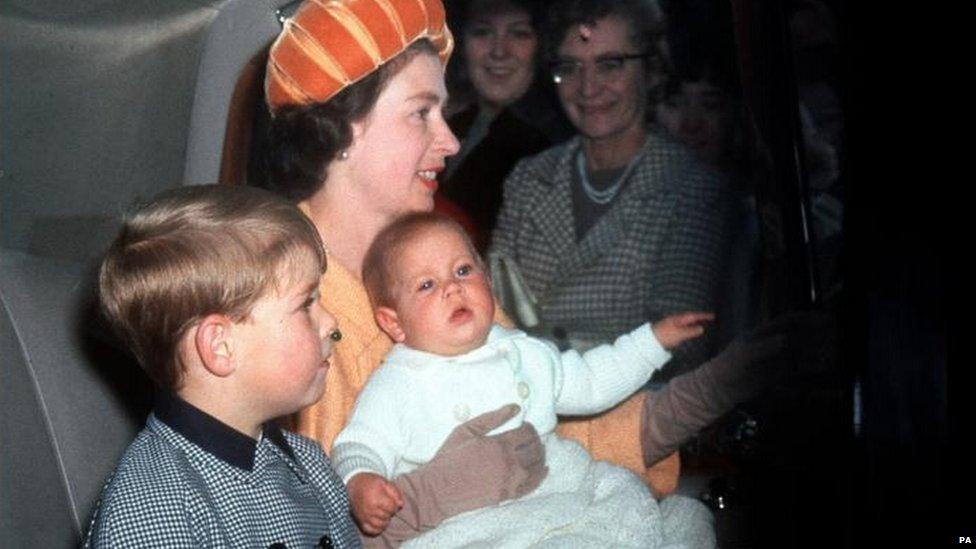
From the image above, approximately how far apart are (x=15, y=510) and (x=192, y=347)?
40 cm

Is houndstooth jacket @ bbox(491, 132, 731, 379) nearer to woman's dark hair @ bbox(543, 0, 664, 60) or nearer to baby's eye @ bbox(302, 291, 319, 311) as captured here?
woman's dark hair @ bbox(543, 0, 664, 60)

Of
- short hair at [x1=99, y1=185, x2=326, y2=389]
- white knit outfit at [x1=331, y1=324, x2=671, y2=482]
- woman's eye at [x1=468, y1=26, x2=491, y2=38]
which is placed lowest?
white knit outfit at [x1=331, y1=324, x2=671, y2=482]

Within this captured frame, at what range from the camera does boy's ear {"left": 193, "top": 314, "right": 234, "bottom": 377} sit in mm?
1825

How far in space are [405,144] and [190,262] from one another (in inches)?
12.7

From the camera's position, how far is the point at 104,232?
223 cm

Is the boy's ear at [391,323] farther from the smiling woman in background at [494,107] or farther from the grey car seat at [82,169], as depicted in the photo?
the grey car seat at [82,169]

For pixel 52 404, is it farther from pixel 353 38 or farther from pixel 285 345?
pixel 353 38

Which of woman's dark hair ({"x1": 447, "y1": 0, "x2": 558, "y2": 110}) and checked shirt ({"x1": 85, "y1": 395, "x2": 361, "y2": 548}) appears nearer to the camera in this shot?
checked shirt ({"x1": 85, "y1": 395, "x2": 361, "y2": 548})

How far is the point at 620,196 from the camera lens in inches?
75.2

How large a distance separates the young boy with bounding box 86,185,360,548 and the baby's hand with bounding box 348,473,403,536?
0.15ft

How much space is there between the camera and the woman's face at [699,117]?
73.5 inches

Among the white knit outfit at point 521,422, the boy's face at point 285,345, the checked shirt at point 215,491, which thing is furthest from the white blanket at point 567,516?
the boy's face at point 285,345

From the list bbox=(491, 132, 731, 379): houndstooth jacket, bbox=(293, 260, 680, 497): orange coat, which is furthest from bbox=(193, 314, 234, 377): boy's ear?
bbox=(491, 132, 731, 379): houndstooth jacket

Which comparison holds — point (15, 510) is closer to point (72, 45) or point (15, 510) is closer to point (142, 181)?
point (142, 181)
